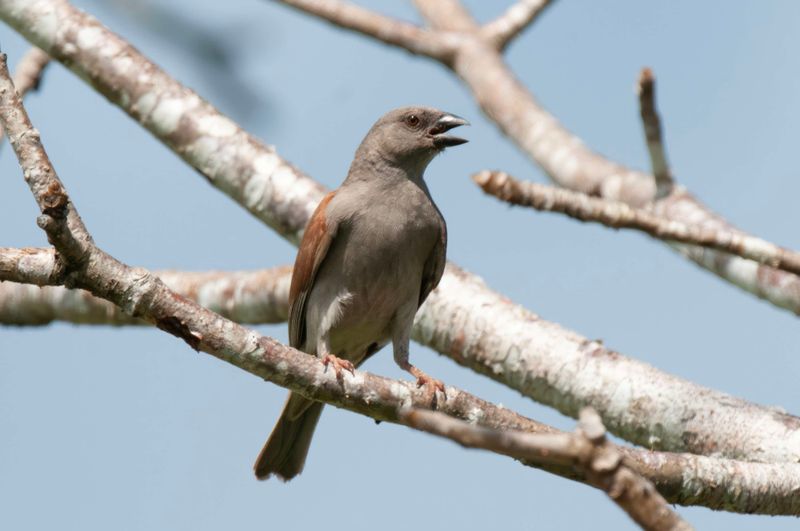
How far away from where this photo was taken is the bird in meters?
5.38

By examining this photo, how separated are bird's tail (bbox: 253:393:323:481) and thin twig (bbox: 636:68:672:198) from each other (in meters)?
2.23

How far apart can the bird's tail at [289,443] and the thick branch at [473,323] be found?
779mm

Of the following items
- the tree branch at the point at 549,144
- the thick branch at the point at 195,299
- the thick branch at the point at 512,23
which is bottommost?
the thick branch at the point at 195,299

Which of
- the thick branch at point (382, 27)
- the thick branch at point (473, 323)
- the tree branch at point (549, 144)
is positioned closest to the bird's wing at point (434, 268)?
the thick branch at point (473, 323)

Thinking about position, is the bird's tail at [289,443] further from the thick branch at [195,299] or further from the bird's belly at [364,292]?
the thick branch at [195,299]

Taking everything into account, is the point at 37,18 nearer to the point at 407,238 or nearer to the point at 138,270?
the point at 407,238

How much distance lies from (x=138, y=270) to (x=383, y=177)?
2519 mm

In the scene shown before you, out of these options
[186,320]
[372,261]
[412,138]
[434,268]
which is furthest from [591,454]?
[412,138]

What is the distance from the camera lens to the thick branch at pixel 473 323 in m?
4.72

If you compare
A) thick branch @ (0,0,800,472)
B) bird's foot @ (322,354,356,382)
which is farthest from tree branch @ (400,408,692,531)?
thick branch @ (0,0,800,472)

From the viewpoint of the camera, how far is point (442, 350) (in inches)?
221

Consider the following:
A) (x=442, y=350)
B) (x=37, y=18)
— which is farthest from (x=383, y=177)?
(x=37, y=18)

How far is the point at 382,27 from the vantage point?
7.45m

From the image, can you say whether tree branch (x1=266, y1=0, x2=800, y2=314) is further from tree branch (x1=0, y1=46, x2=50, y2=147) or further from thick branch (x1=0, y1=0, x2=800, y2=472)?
tree branch (x1=0, y1=46, x2=50, y2=147)
